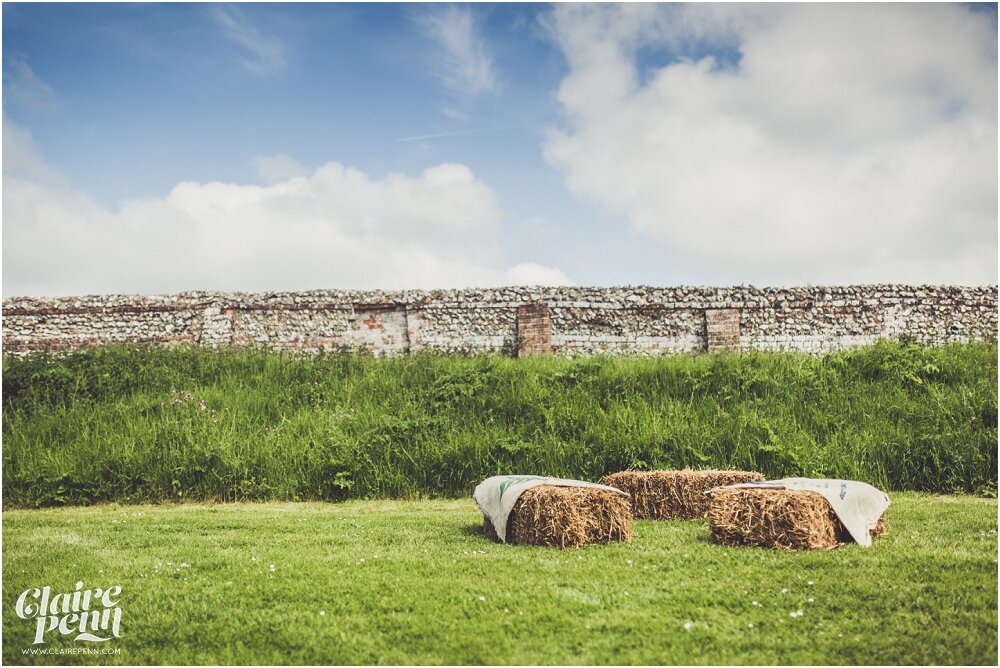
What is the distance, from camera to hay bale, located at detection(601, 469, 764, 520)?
823 centimetres

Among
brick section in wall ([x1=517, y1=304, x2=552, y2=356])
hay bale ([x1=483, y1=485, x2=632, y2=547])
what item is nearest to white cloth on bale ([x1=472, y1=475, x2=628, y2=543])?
hay bale ([x1=483, y1=485, x2=632, y2=547])

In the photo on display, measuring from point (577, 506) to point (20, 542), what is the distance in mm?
5639

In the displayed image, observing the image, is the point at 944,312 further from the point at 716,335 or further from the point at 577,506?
the point at 577,506

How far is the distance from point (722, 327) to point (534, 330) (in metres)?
4.38

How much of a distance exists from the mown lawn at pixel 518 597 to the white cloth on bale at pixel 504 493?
27 cm

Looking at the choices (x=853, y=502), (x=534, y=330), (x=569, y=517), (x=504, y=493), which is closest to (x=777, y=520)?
(x=853, y=502)

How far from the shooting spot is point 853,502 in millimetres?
6578

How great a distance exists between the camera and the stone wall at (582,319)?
55.2ft

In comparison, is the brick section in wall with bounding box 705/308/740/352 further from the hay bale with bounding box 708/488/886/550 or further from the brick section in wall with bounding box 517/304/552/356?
the hay bale with bounding box 708/488/886/550

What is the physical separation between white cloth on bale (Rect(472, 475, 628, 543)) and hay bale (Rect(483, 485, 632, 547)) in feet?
0.21

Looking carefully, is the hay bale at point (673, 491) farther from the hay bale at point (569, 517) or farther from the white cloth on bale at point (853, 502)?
the hay bale at point (569, 517)

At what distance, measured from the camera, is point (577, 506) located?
6730 mm

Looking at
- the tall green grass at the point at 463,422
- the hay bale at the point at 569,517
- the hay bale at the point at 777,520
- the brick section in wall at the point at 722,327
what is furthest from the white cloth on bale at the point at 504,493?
the brick section in wall at the point at 722,327

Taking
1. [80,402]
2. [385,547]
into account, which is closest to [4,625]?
[385,547]
